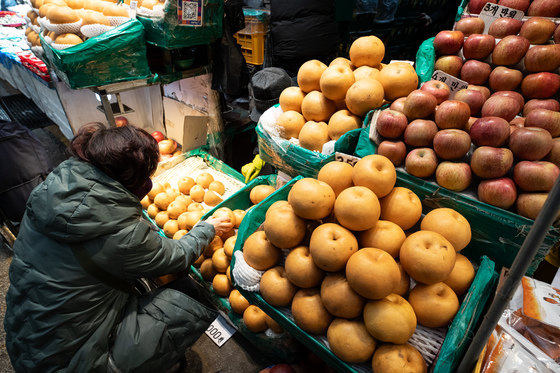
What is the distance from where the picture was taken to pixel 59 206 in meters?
1.53

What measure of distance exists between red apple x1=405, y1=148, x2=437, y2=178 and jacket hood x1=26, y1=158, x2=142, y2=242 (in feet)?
5.39

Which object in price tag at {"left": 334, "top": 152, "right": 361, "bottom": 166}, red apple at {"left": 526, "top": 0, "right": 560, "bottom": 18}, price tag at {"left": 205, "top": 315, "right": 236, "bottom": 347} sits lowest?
price tag at {"left": 205, "top": 315, "right": 236, "bottom": 347}

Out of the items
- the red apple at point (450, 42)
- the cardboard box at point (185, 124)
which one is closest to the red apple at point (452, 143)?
the red apple at point (450, 42)

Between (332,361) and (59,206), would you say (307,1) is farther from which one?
(332,361)

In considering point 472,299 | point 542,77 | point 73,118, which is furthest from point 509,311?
point 73,118

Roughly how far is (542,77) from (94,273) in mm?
2955

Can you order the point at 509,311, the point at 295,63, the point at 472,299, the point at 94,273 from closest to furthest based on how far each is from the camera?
the point at 472,299
the point at 509,311
the point at 94,273
the point at 295,63

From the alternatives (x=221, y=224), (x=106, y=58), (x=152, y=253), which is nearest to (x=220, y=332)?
(x=221, y=224)

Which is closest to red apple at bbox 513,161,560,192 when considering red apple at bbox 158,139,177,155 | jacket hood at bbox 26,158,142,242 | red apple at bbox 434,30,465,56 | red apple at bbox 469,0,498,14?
red apple at bbox 434,30,465,56

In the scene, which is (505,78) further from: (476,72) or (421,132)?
(421,132)

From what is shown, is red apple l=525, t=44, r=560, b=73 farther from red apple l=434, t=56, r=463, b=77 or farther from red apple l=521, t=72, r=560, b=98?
red apple l=434, t=56, r=463, b=77

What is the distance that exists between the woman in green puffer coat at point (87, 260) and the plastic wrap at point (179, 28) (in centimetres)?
153

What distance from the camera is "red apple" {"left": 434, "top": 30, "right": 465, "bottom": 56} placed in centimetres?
222

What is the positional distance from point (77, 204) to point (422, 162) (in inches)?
72.1
